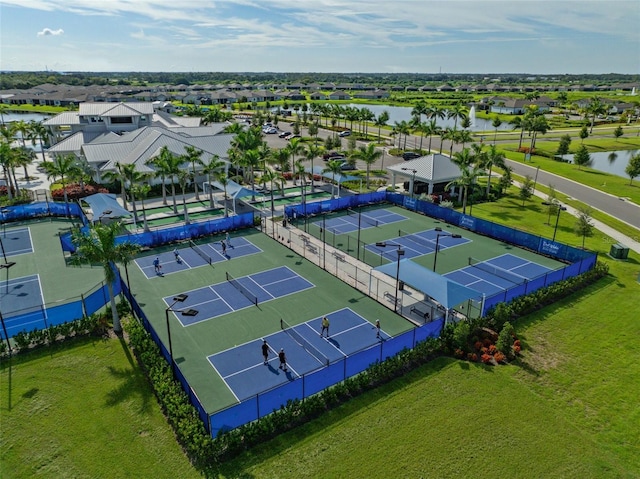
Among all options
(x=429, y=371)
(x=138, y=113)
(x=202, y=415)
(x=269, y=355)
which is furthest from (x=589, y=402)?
(x=138, y=113)

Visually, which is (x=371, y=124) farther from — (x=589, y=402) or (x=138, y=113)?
(x=589, y=402)

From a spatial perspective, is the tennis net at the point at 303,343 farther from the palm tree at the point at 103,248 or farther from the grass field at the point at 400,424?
the palm tree at the point at 103,248

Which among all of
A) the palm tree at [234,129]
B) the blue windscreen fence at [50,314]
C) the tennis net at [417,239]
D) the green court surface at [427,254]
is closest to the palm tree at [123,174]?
the green court surface at [427,254]

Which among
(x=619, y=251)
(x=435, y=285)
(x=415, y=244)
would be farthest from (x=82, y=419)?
(x=619, y=251)

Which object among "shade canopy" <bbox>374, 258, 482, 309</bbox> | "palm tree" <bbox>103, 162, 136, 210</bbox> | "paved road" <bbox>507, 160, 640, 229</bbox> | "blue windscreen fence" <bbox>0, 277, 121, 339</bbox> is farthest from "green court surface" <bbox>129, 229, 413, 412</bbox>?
"paved road" <bbox>507, 160, 640, 229</bbox>

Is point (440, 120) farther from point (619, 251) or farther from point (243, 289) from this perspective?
point (243, 289)
